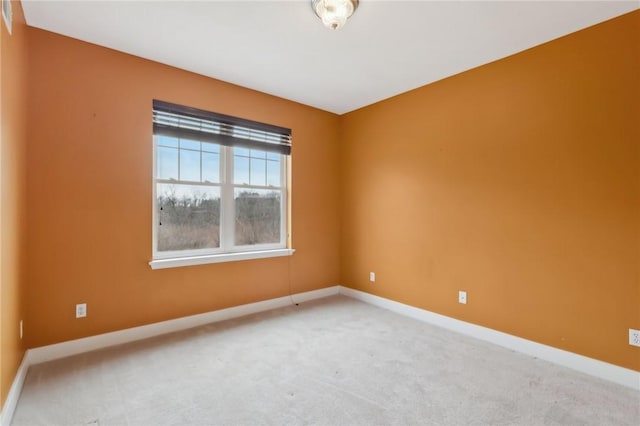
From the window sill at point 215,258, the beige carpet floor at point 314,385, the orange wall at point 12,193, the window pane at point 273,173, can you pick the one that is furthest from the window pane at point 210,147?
the beige carpet floor at point 314,385

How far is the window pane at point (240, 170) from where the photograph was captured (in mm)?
3652

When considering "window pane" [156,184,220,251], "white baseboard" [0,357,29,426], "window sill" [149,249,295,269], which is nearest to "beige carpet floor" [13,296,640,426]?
"white baseboard" [0,357,29,426]

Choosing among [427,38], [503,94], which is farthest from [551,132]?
[427,38]

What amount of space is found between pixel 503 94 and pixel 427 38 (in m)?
0.92

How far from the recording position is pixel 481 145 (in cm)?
301

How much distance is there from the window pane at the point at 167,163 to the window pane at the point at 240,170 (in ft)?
2.13

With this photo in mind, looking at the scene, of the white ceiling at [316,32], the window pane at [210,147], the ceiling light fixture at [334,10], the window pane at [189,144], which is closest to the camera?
the ceiling light fixture at [334,10]

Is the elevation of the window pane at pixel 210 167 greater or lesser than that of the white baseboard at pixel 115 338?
greater

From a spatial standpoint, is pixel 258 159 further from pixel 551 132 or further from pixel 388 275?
pixel 551 132

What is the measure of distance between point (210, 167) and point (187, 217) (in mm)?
610

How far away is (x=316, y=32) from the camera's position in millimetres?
2473

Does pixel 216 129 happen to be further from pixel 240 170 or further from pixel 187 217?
pixel 187 217

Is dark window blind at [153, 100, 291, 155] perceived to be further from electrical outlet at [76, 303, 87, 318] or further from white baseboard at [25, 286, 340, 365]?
white baseboard at [25, 286, 340, 365]

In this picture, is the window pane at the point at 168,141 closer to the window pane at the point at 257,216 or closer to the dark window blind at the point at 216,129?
the dark window blind at the point at 216,129
